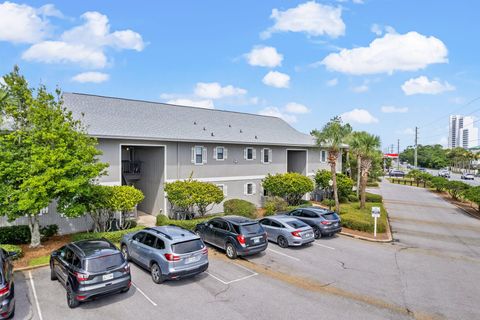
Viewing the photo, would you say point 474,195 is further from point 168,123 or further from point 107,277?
point 107,277

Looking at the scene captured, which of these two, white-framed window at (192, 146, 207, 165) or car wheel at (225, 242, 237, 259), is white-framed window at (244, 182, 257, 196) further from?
car wheel at (225, 242, 237, 259)

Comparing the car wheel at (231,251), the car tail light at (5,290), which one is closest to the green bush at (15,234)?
the car tail light at (5,290)

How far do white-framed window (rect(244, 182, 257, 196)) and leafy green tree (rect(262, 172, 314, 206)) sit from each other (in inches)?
38.2

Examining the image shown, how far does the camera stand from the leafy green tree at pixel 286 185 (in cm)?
2602

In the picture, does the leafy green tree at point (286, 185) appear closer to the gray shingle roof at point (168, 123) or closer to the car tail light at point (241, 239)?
the gray shingle roof at point (168, 123)

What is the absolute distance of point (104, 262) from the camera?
908cm

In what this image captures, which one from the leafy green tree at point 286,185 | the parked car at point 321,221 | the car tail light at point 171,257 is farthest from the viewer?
the leafy green tree at point 286,185

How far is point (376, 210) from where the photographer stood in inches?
714

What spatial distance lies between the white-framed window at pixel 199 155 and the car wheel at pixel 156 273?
1296 cm

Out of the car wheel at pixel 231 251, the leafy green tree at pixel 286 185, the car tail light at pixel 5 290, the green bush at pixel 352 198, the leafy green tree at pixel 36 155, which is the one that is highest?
the leafy green tree at pixel 36 155

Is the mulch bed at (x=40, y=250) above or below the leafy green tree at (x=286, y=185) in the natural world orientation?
below

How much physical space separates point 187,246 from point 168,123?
15.4 meters

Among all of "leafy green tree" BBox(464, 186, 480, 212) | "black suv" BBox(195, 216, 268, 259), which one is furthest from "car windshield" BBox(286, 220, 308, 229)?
"leafy green tree" BBox(464, 186, 480, 212)

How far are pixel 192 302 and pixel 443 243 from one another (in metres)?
16.5
